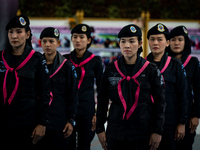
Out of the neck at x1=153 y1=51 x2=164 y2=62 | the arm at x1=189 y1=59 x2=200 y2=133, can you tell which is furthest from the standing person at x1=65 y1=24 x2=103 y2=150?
the arm at x1=189 y1=59 x2=200 y2=133

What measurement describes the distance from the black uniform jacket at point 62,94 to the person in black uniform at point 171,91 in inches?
47.5

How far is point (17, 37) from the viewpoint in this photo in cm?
270

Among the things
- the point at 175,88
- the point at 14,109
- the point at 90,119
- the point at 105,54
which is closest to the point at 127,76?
the point at 175,88

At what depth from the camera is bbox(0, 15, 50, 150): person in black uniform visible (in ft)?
8.49

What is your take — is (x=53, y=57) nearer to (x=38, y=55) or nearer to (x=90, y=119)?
(x=38, y=55)

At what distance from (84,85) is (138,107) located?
161 centimetres

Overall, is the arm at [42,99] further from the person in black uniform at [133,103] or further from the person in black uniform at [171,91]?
the person in black uniform at [171,91]

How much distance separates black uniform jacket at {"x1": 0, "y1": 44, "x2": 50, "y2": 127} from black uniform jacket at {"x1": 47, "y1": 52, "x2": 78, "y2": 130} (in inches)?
20.7

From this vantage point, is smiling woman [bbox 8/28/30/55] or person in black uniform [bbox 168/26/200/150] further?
person in black uniform [bbox 168/26/200/150]

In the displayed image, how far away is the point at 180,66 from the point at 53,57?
177 cm

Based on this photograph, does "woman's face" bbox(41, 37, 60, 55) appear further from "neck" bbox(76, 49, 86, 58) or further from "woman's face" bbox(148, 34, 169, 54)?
"woman's face" bbox(148, 34, 169, 54)

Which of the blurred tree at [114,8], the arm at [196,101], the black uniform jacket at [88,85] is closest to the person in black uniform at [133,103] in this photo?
the black uniform jacket at [88,85]

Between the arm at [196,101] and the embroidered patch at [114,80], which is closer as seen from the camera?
the embroidered patch at [114,80]

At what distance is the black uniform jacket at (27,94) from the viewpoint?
8.49ft
